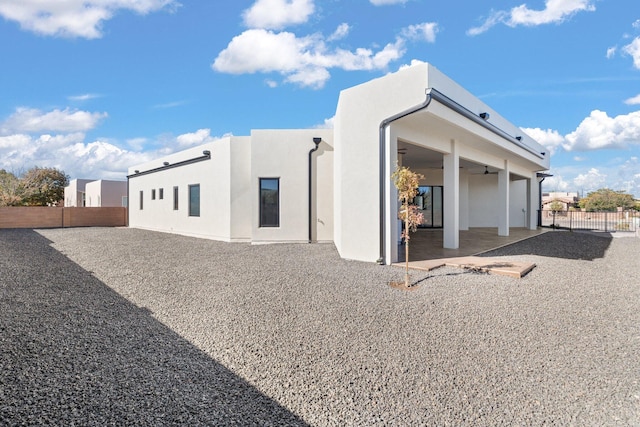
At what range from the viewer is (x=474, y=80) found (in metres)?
11.4

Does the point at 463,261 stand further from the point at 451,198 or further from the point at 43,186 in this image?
the point at 43,186

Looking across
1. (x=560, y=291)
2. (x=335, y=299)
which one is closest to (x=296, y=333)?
(x=335, y=299)

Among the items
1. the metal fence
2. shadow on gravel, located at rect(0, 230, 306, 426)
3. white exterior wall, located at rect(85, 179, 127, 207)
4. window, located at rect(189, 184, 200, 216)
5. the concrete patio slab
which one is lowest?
shadow on gravel, located at rect(0, 230, 306, 426)

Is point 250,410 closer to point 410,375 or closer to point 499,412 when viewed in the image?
point 410,375

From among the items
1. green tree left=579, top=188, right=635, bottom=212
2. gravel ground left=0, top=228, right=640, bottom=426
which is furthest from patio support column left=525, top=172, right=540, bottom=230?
green tree left=579, top=188, right=635, bottom=212

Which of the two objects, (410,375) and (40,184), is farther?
(40,184)

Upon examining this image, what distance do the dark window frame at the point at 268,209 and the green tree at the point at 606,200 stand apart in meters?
49.8

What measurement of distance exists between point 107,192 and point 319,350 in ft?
99.7

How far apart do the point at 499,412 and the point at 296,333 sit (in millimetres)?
2091

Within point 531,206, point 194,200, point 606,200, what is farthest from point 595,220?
point 194,200

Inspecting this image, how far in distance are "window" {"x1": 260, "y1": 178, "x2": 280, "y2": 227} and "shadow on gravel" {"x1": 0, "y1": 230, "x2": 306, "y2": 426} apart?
7115 millimetres

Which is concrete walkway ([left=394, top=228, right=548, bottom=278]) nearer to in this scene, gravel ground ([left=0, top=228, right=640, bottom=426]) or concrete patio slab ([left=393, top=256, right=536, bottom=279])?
concrete patio slab ([left=393, top=256, right=536, bottom=279])

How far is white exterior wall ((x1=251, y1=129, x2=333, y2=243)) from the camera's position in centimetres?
1136

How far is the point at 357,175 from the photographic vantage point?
312 inches
